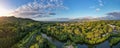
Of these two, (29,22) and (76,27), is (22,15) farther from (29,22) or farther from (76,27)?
(76,27)

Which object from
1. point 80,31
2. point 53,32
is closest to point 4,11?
point 53,32

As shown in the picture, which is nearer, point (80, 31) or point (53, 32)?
point (53, 32)

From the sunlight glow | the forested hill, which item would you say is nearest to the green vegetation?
the forested hill

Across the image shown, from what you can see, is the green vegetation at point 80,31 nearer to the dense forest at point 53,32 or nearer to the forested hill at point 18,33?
the dense forest at point 53,32

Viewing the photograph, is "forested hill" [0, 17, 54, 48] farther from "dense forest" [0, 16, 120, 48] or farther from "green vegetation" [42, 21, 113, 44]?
"green vegetation" [42, 21, 113, 44]

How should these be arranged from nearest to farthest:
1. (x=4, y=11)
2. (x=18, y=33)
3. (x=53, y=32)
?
1. (x=4, y=11)
2. (x=18, y=33)
3. (x=53, y=32)

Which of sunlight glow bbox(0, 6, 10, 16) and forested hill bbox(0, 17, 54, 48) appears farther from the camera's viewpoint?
sunlight glow bbox(0, 6, 10, 16)

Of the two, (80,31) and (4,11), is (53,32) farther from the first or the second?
(4,11)

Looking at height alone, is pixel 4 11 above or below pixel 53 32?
above

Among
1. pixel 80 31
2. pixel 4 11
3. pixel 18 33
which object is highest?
pixel 4 11
